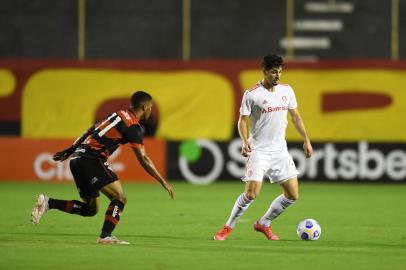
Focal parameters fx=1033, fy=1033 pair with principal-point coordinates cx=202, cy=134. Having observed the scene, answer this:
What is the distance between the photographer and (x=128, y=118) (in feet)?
34.2

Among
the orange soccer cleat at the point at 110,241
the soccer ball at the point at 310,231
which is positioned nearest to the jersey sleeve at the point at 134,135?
the orange soccer cleat at the point at 110,241

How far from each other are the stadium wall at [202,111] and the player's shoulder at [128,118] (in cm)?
1050

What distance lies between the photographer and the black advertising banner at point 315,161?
2067 centimetres

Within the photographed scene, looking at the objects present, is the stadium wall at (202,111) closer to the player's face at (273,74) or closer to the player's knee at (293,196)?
the player's knee at (293,196)

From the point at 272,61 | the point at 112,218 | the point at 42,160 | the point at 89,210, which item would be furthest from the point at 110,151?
the point at 42,160

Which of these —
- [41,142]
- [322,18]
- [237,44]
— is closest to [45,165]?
[41,142]

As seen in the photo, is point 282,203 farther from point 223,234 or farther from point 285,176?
point 223,234

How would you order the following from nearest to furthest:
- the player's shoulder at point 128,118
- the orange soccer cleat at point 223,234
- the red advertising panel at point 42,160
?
the player's shoulder at point 128,118, the orange soccer cleat at point 223,234, the red advertising panel at point 42,160

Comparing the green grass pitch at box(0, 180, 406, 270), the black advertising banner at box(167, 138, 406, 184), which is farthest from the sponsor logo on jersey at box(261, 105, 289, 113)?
the black advertising banner at box(167, 138, 406, 184)

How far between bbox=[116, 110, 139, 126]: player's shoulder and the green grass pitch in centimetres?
122

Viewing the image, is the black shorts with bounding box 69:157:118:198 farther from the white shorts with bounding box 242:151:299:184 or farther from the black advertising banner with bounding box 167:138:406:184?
the black advertising banner with bounding box 167:138:406:184

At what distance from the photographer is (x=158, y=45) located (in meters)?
27.8

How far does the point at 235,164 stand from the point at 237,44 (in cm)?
709

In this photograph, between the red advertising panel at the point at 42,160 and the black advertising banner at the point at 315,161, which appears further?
the red advertising panel at the point at 42,160
